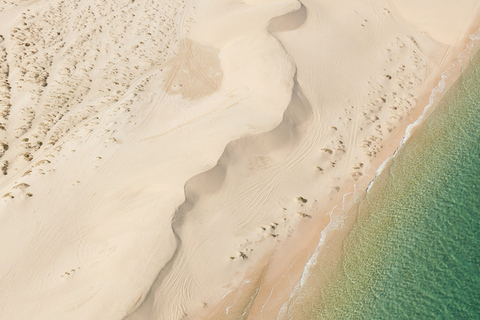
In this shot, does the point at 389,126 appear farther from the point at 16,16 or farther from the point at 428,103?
the point at 16,16

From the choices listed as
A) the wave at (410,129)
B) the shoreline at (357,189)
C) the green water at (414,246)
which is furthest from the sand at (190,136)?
the green water at (414,246)

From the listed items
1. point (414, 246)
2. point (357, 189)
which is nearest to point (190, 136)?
point (357, 189)

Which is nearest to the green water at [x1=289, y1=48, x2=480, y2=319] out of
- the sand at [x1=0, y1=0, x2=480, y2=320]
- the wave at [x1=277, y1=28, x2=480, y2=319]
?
the wave at [x1=277, y1=28, x2=480, y2=319]

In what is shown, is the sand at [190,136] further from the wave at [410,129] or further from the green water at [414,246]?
the green water at [414,246]

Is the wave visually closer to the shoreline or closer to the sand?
the shoreline

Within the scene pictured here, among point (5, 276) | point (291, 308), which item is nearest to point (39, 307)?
point (5, 276)

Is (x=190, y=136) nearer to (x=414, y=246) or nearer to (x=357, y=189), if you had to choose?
(x=357, y=189)

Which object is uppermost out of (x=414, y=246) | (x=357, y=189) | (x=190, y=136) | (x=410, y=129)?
(x=190, y=136)
